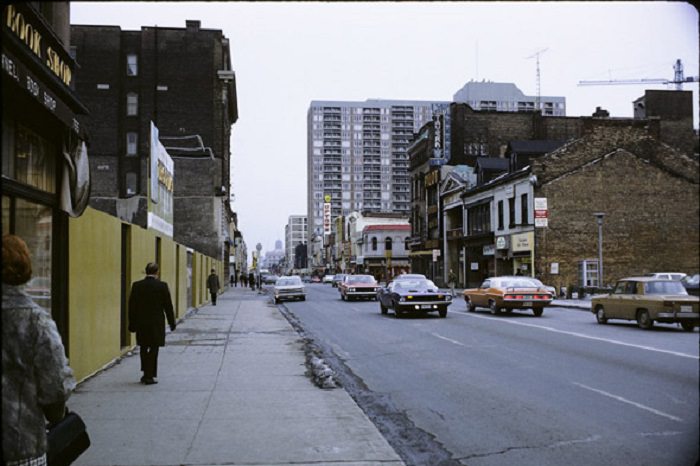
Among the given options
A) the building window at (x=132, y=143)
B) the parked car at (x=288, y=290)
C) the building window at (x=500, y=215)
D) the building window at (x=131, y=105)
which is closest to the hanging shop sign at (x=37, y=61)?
the parked car at (x=288, y=290)

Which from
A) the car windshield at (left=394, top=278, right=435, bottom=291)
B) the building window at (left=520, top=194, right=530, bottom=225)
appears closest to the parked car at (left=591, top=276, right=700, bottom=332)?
the car windshield at (left=394, top=278, right=435, bottom=291)

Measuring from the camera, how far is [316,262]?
175 metres

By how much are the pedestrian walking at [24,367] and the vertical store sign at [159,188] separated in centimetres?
1852

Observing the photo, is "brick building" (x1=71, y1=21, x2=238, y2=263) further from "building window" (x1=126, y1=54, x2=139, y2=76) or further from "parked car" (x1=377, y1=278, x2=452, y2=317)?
"parked car" (x1=377, y1=278, x2=452, y2=317)

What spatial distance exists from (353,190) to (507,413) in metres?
173

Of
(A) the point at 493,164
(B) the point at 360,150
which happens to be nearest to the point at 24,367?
(A) the point at 493,164

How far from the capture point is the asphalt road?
639cm

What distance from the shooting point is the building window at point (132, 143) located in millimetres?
62225

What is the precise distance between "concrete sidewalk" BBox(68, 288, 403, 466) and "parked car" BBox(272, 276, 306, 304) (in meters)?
26.3

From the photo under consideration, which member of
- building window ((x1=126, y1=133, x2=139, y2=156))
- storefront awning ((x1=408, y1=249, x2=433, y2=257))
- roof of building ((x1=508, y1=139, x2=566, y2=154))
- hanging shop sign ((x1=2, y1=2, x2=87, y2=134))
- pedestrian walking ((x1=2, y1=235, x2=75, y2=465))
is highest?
building window ((x1=126, y1=133, x2=139, y2=156))

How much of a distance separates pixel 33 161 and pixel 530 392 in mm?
7532

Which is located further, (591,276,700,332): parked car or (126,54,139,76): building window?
(126,54,139,76): building window

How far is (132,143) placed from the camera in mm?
62469

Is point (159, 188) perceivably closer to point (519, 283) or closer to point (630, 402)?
point (519, 283)
